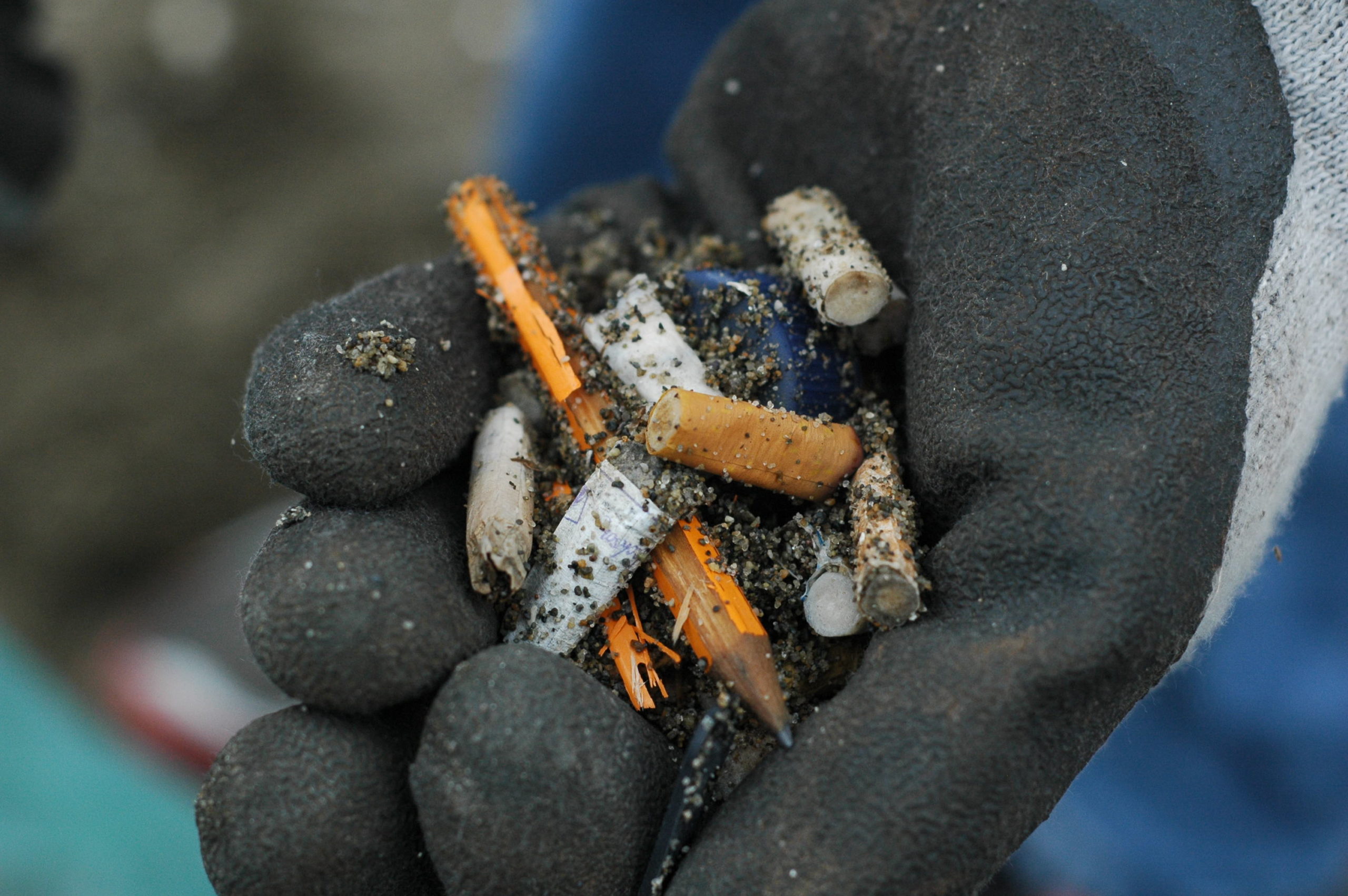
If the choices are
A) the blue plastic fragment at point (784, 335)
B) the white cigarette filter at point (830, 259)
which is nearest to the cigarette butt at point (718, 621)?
the blue plastic fragment at point (784, 335)

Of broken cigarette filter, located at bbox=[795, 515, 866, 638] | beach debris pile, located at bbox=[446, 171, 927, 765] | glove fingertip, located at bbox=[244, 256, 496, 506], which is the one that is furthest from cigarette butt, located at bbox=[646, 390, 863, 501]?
glove fingertip, located at bbox=[244, 256, 496, 506]

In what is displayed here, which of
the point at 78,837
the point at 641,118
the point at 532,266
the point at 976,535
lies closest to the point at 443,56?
the point at 641,118

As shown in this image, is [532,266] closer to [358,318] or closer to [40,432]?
[358,318]

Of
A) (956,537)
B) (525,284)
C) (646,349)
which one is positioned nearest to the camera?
(956,537)

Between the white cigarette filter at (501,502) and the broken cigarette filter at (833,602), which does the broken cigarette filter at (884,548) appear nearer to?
the broken cigarette filter at (833,602)

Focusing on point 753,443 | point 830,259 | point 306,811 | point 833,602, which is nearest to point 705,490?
point 753,443

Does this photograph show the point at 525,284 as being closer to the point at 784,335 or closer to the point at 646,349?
the point at 646,349
